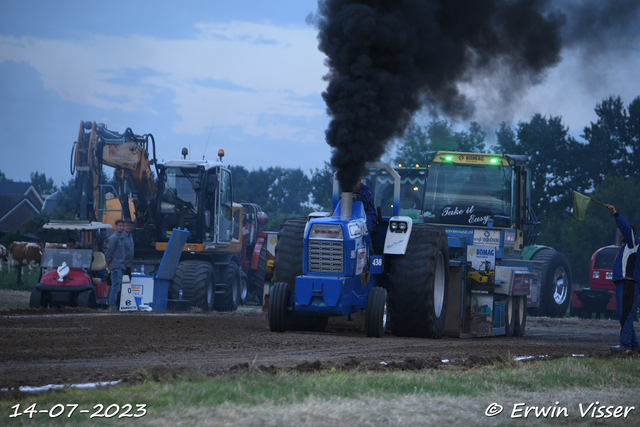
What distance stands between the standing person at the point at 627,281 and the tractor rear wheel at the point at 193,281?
10.3m

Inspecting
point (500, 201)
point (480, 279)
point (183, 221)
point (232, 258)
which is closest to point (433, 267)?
point (480, 279)

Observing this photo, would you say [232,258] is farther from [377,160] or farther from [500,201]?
[377,160]

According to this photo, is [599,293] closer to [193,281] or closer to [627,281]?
[193,281]

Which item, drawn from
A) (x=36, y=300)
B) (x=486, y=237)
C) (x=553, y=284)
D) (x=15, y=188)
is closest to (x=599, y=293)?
(x=553, y=284)

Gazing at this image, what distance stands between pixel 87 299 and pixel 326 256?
689 centimetres

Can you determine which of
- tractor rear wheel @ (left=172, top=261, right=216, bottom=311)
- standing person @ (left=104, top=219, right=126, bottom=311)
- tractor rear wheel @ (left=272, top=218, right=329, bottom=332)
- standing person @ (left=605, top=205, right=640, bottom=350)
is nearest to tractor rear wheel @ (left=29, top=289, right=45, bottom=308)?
standing person @ (left=104, top=219, right=126, bottom=311)

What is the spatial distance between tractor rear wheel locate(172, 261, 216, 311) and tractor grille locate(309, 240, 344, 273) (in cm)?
803

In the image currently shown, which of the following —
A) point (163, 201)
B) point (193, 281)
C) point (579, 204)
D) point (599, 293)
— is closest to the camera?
point (579, 204)

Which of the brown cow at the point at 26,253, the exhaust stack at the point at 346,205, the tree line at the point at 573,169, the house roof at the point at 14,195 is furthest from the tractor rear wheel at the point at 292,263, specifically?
the house roof at the point at 14,195

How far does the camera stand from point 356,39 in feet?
37.8

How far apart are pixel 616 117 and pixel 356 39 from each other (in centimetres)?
5476

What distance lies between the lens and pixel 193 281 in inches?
727

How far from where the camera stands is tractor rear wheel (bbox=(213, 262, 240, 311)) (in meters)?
20.6

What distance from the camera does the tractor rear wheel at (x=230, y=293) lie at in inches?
813
